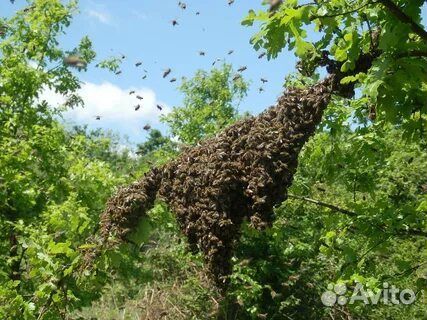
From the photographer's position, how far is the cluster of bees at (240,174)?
3.32m

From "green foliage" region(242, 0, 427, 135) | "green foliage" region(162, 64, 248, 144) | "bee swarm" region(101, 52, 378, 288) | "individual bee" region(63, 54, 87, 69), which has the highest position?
"green foliage" region(162, 64, 248, 144)

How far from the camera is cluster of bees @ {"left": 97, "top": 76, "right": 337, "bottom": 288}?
332 centimetres

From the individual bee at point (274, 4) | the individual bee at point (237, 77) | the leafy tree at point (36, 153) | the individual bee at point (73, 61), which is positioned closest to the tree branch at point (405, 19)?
the individual bee at point (274, 4)

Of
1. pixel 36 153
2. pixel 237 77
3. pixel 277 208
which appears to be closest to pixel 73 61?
pixel 36 153

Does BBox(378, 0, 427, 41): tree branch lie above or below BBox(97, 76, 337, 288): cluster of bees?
above

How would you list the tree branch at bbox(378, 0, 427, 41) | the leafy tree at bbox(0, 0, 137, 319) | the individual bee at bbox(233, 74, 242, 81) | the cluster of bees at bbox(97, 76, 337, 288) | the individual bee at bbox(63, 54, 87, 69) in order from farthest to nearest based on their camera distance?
the individual bee at bbox(233, 74, 242, 81) < the individual bee at bbox(63, 54, 87, 69) < the leafy tree at bbox(0, 0, 137, 319) < the cluster of bees at bbox(97, 76, 337, 288) < the tree branch at bbox(378, 0, 427, 41)

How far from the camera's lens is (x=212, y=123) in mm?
15828

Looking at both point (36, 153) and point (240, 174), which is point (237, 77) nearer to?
point (36, 153)

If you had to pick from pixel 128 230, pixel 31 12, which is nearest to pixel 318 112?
pixel 128 230

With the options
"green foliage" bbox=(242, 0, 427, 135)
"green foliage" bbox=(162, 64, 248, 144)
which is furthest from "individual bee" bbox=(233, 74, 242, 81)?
"green foliage" bbox=(242, 0, 427, 135)

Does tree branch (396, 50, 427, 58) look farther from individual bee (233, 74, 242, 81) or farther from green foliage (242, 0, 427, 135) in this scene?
individual bee (233, 74, 242, 81)

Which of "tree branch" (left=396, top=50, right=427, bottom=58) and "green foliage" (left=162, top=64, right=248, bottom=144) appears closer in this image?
"tree branch" (left=396, top=50, right=427, bottom=58)

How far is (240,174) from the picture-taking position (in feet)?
11.2

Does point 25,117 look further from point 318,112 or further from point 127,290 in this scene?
point 127,290
